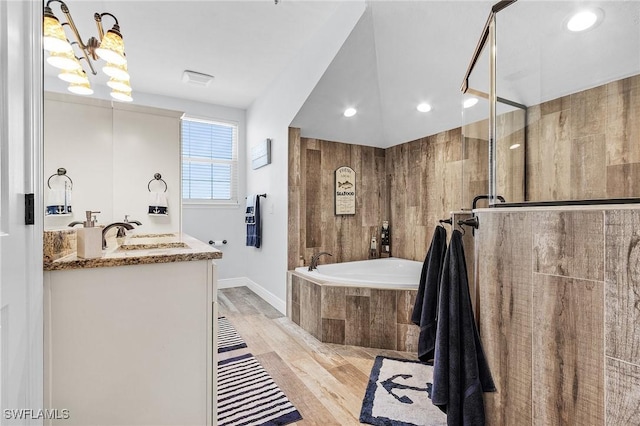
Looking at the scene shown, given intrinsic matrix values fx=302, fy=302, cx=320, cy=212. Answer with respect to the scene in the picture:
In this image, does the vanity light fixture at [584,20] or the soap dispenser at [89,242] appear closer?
the soap dispenser at [89,242]

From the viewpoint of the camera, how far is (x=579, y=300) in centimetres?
105

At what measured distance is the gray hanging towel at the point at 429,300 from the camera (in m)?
2.04

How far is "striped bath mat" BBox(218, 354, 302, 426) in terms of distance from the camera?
1.63 m

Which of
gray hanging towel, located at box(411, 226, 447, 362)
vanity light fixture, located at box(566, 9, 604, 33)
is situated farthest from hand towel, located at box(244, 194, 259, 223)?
vanity light fixture, located at box(566, 9, 604, 33)

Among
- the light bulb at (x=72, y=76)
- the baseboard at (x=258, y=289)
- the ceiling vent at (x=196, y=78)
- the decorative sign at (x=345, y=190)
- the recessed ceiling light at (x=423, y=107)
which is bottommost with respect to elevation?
the baseboard at (x=258, y=289)

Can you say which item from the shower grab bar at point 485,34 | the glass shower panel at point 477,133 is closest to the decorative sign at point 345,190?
the glass shower panel at point 477,133

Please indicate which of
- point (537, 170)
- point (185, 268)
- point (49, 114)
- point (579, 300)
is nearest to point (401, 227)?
point (537, 170)

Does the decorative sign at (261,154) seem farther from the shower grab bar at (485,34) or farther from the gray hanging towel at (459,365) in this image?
the gray hanging towel at (459,365)

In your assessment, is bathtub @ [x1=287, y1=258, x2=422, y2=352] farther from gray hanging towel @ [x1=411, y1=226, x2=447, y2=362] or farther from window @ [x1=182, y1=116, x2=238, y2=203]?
window @ [x1=182, y1=116, x2=238, y2=203]

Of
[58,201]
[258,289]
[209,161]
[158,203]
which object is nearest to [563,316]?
[58,201]

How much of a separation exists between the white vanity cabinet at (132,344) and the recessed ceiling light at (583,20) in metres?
2.45

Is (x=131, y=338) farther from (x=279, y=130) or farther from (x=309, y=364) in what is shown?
(x=279, y=130)

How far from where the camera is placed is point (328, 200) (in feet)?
11.5

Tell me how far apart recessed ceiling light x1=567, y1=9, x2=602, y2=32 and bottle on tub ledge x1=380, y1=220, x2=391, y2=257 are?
2.46 meters
